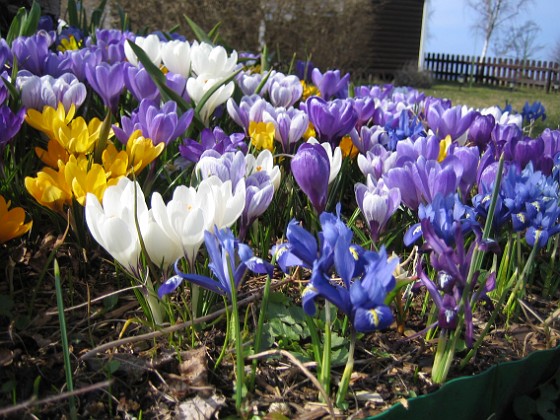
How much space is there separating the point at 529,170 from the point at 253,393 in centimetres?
88

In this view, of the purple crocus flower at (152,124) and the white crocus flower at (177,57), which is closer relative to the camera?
the purple crocus flower at (152,124)

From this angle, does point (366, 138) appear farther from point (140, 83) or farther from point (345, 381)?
point (345, 381)

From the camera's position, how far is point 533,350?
4.61ft

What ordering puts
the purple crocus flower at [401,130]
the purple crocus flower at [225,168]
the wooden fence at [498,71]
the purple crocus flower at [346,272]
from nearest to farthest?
the purple crocus flower at [346,272] → the purple crocus flower at [225,168] → the purple crocus flower at [401,130] → the wooden fence at [498,71]

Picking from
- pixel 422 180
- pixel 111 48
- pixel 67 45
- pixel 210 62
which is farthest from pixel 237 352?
pixel 67 45

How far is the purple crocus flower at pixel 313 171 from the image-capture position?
1293 mm

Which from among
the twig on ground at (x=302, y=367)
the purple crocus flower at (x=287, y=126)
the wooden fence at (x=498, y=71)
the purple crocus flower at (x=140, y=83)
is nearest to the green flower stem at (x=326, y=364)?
the twig on ground at (x=302, y=367)

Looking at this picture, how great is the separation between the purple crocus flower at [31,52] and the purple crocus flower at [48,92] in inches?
15.2

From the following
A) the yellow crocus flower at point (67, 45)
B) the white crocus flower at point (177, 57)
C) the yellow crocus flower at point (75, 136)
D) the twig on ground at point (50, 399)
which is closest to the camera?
the twig on ground at point (50, 399)

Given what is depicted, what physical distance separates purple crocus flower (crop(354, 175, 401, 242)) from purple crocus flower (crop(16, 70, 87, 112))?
0.88 meters

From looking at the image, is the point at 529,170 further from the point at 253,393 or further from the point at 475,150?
the point at 253,393

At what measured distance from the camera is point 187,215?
41.1 inches

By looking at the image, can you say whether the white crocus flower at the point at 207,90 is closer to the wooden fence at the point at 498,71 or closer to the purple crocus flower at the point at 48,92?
the purple crocus flower at the point at 48,92

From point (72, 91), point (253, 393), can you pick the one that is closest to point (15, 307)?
point (253, 393)
